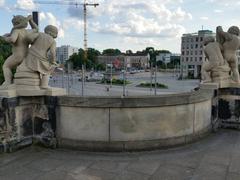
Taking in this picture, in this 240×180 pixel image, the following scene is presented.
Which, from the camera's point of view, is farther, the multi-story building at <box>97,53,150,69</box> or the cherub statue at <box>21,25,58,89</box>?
the multi-story building at <box>97,53,150,69</box>

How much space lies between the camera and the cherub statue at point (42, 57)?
6.23 meters

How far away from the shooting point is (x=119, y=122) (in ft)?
19.7

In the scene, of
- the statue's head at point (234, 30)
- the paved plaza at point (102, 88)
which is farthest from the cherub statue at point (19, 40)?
the statue's head at point (234, 30)

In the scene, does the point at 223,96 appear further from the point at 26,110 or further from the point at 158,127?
the point at 26,110

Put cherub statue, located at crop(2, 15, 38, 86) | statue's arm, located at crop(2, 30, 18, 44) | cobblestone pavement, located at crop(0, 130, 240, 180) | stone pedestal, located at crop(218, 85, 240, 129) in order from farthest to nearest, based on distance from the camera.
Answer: stone pedestal, located at crop(218, 85, 240, 129) < cherub statue, located at crop(2, 15, 38, 86) < statue's arm, located at crop(2, 30, 18, 44) < cobblestone pavement, located at crop(0, 130, 240, 180)

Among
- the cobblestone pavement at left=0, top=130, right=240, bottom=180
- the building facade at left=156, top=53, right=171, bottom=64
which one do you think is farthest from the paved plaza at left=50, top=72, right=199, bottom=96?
the building facade at left=156, top=53, right=171, bottom=64

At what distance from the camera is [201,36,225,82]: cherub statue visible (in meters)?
7.95

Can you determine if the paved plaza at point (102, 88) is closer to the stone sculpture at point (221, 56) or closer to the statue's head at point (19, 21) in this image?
the statue's head at point (19, 21)

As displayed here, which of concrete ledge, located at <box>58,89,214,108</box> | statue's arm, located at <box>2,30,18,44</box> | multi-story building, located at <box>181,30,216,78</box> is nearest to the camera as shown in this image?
concrete ledge, located at <box>58,89,214,108</box>

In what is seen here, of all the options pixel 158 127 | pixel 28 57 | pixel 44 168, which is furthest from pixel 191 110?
pixel 28 57

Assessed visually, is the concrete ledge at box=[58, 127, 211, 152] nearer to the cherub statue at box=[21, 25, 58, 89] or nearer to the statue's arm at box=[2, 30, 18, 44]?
the cherub statue at box=[21, 25, 58, 89]

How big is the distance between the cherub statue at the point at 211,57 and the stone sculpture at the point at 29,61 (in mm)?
4362

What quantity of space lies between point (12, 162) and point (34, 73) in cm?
198

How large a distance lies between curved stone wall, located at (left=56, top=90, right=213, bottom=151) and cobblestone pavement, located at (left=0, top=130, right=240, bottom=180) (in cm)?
23
